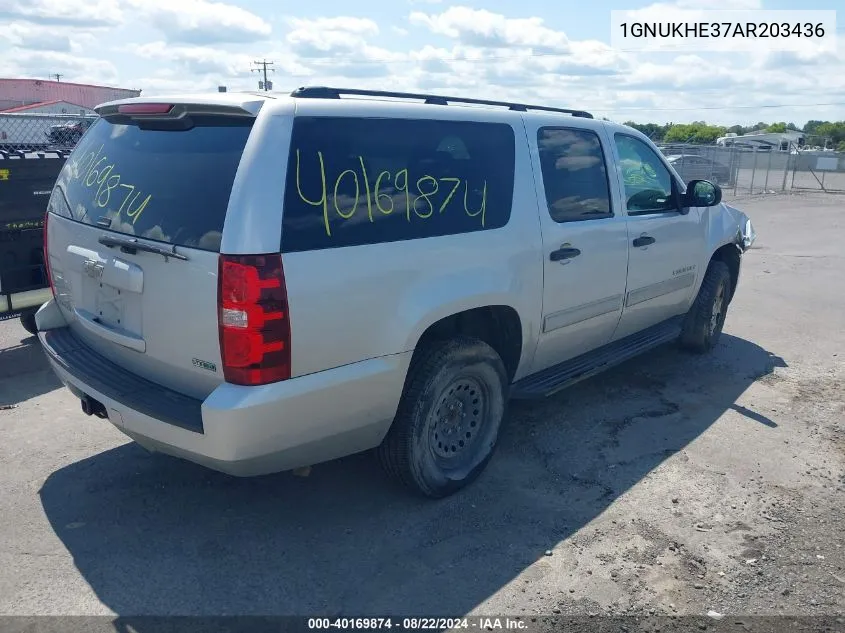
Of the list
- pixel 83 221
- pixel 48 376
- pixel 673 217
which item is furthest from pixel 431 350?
pixel 48 376

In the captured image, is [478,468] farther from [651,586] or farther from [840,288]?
[840,288]

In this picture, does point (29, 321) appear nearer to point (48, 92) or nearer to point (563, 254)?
point (563, 254)

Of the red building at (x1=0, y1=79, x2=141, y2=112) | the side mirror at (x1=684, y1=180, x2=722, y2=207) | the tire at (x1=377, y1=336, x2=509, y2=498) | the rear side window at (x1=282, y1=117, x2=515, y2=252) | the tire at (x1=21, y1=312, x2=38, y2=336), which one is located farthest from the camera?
the red building at (x1=0, y1=79, x2=141, y2=112)

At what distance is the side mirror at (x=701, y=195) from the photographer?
5750 millimetres

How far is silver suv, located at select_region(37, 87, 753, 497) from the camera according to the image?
307 centimetres

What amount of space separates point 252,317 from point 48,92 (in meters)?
54.2

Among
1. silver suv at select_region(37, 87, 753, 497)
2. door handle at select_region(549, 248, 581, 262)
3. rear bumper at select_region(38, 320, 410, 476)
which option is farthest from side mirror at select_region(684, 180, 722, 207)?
rear bumper at select_region(38, 320, 410, 476)

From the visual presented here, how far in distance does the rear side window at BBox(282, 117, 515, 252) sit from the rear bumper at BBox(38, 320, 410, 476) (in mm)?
607

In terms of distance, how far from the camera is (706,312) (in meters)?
6.43

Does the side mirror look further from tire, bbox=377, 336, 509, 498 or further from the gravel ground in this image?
tire, bbox=377, 336, 509, 498

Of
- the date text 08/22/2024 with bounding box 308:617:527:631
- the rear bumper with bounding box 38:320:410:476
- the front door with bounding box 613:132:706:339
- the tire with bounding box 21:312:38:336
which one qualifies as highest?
the front door with bounding box 613:132:706:339

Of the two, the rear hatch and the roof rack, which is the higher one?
the roof rack

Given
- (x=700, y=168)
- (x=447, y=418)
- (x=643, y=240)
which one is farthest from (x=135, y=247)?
(x=700, y=168)

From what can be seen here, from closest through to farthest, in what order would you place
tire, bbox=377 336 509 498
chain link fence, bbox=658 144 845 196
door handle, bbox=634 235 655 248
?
tire, bbox=377 336 509 498 → door handle, bbox=634 235 655 248 → chain link fence, bbox=658 144 845 196
